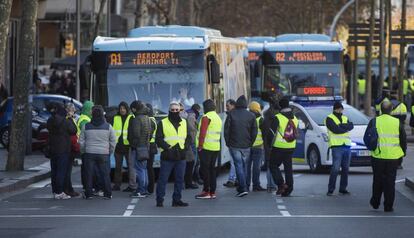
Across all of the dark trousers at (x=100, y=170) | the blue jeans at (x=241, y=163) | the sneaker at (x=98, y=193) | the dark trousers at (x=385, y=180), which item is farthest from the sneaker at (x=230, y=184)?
the dark trousers at (x=385, y=180)

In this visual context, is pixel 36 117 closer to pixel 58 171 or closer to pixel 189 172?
pixel 189 172

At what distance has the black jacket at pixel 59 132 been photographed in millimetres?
21438

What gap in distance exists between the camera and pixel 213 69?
24938 millimetres

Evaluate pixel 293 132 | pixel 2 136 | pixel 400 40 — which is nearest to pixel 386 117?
pixel 293 132

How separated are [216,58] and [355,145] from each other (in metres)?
3.44

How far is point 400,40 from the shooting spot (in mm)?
41438

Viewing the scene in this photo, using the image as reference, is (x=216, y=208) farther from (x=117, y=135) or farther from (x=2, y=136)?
(x=2, y=136)

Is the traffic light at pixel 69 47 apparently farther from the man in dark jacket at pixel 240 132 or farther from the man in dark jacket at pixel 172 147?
the man in dark jacket at pixel 172 147

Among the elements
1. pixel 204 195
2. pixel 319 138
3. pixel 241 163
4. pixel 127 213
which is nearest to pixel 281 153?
pixel 241 163

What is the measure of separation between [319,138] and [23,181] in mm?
6699

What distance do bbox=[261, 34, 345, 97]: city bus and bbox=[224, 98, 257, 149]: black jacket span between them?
1565cm

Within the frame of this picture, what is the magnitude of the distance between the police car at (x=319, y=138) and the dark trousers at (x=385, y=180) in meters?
7.60

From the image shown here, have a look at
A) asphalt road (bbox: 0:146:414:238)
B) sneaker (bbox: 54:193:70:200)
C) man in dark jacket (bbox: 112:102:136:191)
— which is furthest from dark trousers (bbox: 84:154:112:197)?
man in dark jacket (bbox: 112:102:136:191)

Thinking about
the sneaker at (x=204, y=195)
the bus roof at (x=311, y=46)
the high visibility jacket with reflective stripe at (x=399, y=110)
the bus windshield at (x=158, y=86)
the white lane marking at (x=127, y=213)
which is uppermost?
the bus roof at (x=311, y=46)
